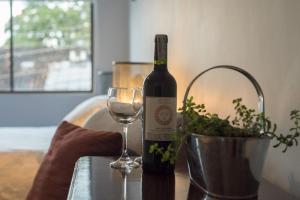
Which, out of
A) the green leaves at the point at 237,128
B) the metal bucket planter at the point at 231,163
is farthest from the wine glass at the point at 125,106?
the metal bucket planter at the point at 231,163

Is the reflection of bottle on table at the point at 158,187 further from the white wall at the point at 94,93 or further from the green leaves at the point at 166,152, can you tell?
the white wall at the point at 94,93

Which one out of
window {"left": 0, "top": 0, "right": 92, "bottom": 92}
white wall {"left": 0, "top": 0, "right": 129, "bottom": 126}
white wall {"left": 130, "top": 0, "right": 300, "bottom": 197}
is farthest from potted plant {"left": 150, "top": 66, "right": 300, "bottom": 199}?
window {"left": 0, "top": 0, "right": 92, "bottom": 92}

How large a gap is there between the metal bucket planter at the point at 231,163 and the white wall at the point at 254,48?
7.3 inches

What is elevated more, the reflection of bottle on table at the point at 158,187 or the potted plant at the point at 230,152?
the potted plant at the point at 230,152

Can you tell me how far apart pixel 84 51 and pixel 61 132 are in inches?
115

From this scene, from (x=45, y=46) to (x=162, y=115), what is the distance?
12.1 feet

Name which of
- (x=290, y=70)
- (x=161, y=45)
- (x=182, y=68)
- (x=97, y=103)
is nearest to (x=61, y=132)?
(x=97, y=103)

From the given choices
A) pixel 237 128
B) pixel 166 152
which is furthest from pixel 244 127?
pixel 166 152

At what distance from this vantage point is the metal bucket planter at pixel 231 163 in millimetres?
853

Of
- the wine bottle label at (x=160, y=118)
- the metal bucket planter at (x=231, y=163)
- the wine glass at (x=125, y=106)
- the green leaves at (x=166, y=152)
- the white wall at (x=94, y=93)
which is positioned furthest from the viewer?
the white wall at (x=94, y=93)

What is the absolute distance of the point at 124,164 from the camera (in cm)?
125

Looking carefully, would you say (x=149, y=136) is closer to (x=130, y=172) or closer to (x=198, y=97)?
(x=130, y=172)

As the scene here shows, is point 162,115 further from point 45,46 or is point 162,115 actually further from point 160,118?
point 45,46

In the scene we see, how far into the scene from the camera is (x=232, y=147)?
2.79 ft
